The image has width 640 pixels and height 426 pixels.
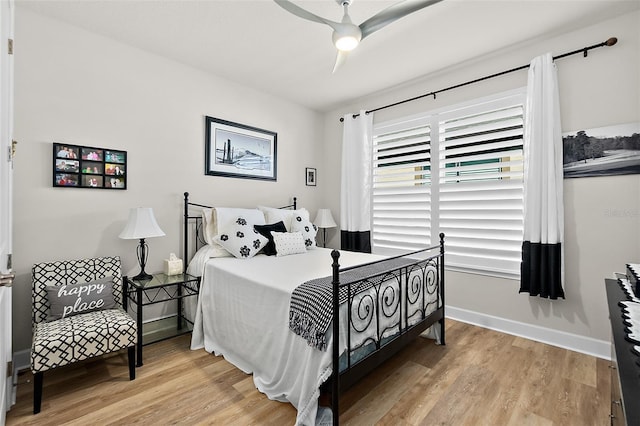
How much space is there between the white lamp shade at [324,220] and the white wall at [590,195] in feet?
Result: 6.99

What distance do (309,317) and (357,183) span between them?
2.65 m

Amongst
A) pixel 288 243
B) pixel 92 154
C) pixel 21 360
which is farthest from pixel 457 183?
pixel 21 360

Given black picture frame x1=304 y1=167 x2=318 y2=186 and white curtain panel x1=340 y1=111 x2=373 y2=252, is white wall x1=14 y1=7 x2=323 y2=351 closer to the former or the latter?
black picture frame x1=304 y1=167 x2=318 y2=186

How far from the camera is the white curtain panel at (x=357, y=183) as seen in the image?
13.4 ft

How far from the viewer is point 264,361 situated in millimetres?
2084

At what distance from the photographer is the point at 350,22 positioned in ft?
6.61

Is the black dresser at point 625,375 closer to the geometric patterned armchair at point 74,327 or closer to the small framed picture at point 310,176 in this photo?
the geometric patterned armchair at point 74,327

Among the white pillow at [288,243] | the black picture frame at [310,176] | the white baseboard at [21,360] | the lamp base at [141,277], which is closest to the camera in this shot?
the white baseboard at [21,360]

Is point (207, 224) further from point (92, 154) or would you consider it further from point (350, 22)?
point (350, 22)

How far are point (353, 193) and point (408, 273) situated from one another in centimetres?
198

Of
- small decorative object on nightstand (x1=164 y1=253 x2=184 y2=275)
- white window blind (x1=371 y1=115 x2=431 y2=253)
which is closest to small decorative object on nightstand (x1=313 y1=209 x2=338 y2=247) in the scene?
white window blind (x1=371 y1=115 x2=431 y2=253)

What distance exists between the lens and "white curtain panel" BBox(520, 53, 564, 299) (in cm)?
264

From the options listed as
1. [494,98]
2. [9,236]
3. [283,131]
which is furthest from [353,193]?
[9,236]

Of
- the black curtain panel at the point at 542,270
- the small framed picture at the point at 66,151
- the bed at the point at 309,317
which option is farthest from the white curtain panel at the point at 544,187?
the small framed picture at the point at 66,151
